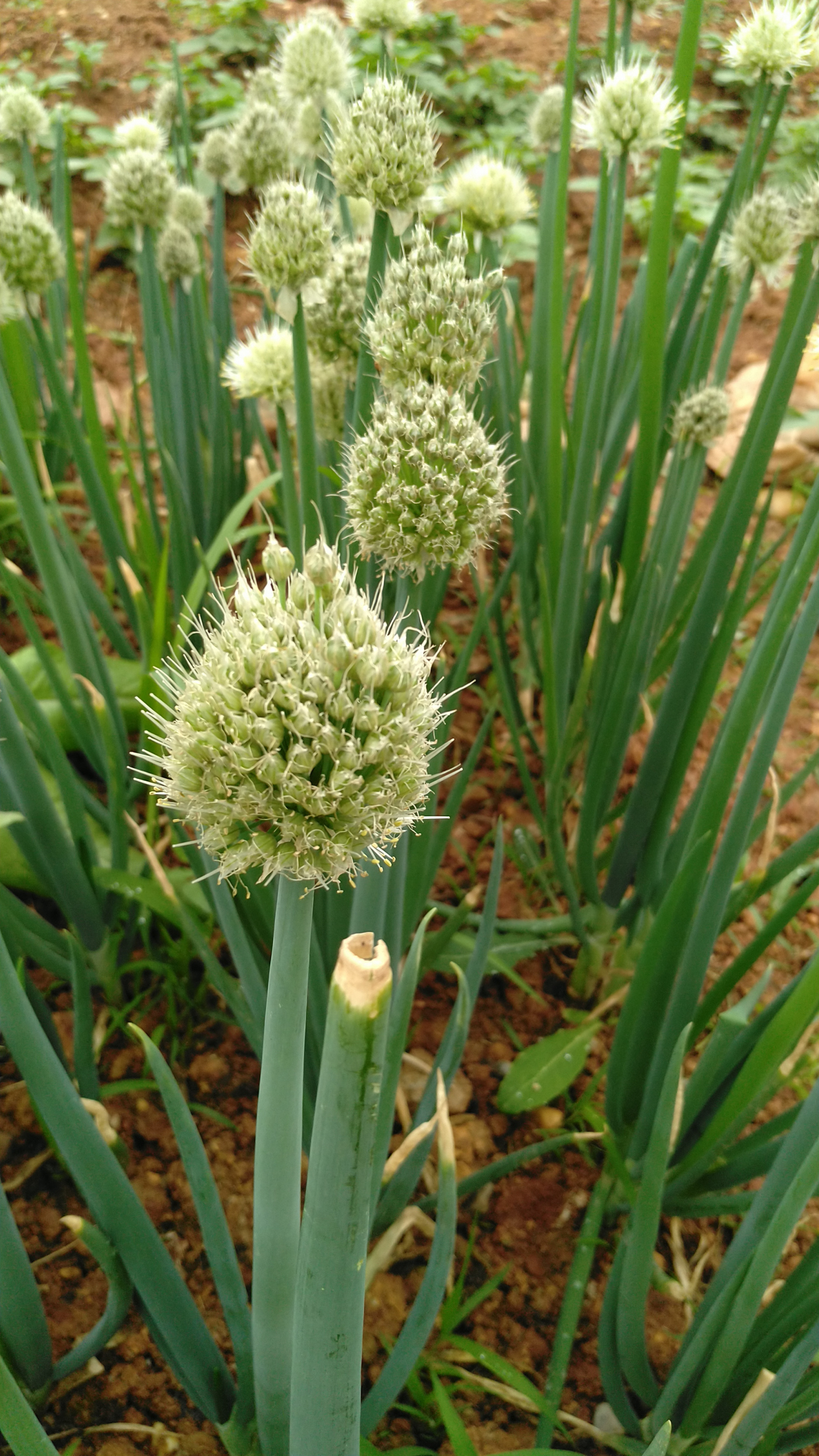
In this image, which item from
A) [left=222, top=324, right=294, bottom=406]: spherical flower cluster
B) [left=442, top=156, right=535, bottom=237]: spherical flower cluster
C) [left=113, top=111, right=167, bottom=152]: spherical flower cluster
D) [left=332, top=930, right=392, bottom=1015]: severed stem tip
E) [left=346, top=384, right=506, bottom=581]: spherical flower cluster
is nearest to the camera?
[left=332, top=930, right=392, bottom=1015]: severed stem tip

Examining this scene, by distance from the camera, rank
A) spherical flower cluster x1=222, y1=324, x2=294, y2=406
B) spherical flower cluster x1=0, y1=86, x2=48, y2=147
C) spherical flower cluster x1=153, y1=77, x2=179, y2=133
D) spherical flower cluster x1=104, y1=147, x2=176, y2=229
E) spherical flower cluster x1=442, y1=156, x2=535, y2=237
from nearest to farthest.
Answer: spherical flower cluster x1=222, y1=324, x2=294, y2=406 → spherical flower cluster x1=442, y1=156, x2=535, y2=237 → spherical flower cluster x1=104, y1=147, x2=176, y2=229 → spherical flower cluster x1=0, y1=86, x2=48, y2=147 → spherical flower cluster x1=153, y1=77, x2=179, y2=133

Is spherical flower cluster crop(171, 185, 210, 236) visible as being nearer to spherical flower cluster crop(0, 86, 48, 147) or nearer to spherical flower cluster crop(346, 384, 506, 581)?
spherical flower cluster crop(0, 86, 48, 147)

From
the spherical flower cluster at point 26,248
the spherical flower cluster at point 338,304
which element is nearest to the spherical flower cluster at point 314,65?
the spherical flower cluster at point 26,248

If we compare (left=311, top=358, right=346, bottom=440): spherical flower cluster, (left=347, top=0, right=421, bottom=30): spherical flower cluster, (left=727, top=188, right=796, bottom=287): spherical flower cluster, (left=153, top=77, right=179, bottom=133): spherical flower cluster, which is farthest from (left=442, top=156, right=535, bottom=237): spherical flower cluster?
(left=153, top=77, right=179, bottom=133): spherical flower cluster

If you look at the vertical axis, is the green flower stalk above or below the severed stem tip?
above

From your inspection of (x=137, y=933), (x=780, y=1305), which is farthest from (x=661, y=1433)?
(x=137, y=933)

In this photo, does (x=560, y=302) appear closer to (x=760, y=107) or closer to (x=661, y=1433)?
(x=760, y=107)

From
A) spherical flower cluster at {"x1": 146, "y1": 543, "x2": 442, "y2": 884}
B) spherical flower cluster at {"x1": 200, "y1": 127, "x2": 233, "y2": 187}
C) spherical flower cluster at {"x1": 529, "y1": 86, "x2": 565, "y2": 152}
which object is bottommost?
spherical flower cluster at {"x1": 146, "y1": 543, "x2": 442, "y2": 884}
